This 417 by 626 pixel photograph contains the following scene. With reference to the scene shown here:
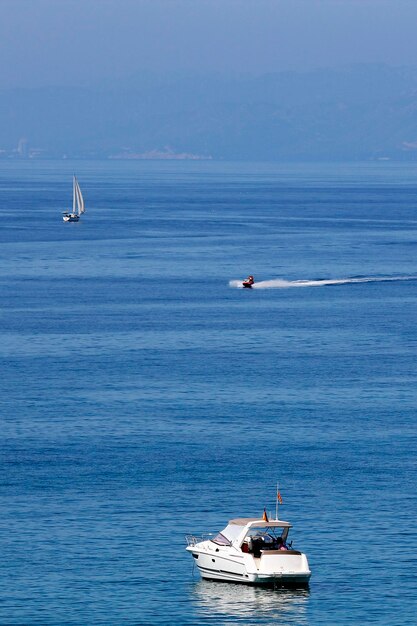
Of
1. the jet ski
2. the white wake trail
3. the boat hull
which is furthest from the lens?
the white wake trail

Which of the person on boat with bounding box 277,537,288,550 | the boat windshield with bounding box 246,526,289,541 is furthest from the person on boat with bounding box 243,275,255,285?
the person on boat with bounding box 277,537,288,550

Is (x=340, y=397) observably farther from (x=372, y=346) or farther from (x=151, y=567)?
(x=151, y=567)

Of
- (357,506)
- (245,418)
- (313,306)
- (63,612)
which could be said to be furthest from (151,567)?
(313,306)

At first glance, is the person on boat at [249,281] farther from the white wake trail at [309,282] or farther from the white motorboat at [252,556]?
the white motorboat at [252,556]

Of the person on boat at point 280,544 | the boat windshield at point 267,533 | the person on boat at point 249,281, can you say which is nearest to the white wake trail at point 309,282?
the person on boat at point 249,281

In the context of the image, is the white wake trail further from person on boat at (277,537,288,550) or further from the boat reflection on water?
the boat reflection on water
